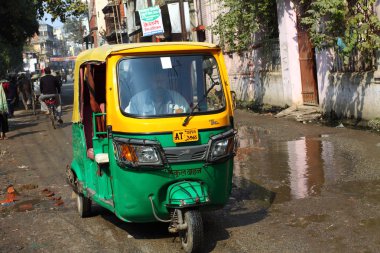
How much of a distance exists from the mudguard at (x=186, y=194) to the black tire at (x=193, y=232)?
0.38ft

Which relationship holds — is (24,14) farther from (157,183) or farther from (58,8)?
(157,183)

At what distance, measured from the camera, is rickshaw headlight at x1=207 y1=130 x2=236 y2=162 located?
554cm

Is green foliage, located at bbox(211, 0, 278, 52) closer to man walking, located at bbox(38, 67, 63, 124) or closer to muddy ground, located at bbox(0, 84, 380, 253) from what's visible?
man walking, located at bbox(38, 67, 63, 124)

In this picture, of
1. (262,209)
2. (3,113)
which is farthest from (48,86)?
(262,209)

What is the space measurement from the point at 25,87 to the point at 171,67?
23.3 meters

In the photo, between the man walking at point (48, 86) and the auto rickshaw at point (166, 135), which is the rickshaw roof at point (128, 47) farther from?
the man walking at point (48, 86)

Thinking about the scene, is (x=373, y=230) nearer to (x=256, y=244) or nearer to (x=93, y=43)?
(x=256, y=244)

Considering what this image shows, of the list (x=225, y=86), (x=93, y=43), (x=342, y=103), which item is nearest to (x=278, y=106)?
(x=342, y=103)

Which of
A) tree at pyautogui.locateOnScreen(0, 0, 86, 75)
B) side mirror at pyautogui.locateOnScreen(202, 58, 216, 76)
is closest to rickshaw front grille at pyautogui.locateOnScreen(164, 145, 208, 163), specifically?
side mirror at pyautogui.locateOnScreen(202, 58, 216, 76)

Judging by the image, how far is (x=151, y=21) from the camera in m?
27.0

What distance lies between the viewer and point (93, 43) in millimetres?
74500

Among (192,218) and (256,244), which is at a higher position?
(192,218)

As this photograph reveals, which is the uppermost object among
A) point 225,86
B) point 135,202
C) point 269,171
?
point 225,86

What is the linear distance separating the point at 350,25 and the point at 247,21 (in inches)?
273
